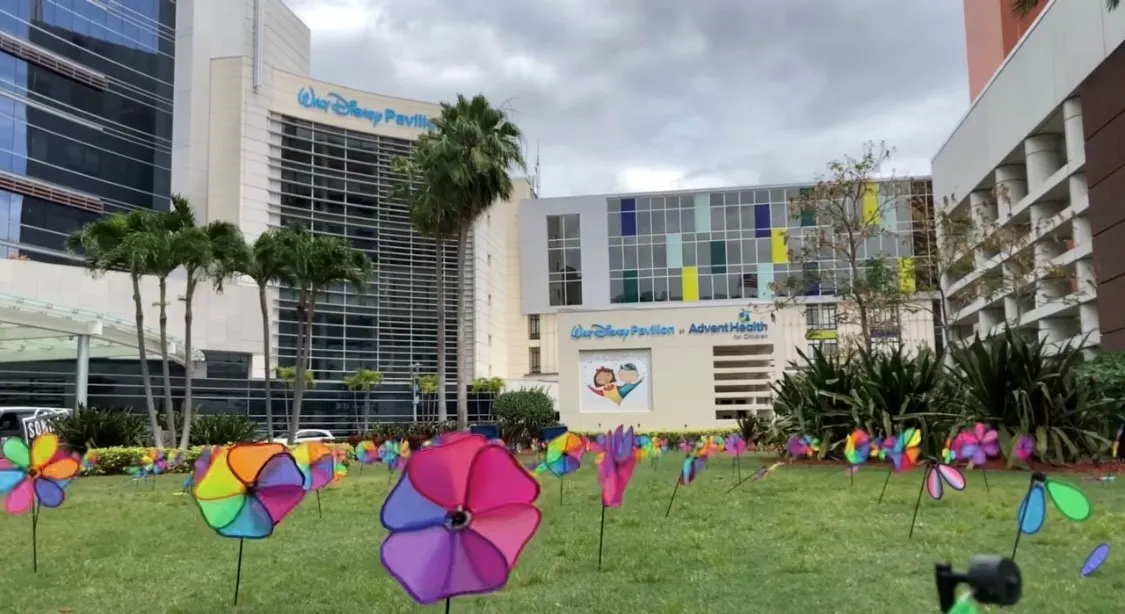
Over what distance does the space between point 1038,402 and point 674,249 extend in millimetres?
40504

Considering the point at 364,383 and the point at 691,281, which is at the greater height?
the point at 691,281

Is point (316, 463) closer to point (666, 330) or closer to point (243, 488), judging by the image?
point (243, 488)

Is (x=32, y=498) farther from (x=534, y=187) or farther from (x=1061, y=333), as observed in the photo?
(x=534, y=187)

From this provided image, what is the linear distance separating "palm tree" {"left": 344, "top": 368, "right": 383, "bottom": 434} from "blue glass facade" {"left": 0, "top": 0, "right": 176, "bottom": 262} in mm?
12576

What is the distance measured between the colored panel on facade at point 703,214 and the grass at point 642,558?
42.9 m

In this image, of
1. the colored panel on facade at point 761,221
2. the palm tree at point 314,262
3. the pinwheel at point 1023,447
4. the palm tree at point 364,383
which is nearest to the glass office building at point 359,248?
the palm tree at point 364,383

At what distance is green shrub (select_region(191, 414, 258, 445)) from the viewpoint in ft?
75.0

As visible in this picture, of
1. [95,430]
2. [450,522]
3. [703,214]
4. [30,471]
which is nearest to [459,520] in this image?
[450,522]

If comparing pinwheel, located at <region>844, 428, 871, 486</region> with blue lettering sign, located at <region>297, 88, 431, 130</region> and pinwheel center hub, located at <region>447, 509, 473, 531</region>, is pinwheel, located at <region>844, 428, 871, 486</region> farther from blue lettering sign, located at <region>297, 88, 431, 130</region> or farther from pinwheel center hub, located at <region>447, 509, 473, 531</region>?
blue lettering sign, located at <region>297, 88, 431, 130</region>

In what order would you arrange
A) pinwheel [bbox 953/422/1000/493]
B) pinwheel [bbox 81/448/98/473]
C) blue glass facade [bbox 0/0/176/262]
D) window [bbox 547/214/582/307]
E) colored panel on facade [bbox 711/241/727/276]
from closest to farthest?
pinwheel [bbox 953/422/1000/493] → pinwheel [bbox 81/448/98/473] → blue glass facade [bbox 0/0/176/262] → colored panel on facade [bbox 711/241/727/276] → window [bbox 547/214/582/307]

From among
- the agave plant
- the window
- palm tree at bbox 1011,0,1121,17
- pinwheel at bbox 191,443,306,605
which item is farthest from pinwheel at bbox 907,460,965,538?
the window

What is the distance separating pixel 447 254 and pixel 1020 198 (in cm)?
2970

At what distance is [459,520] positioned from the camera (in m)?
3.00

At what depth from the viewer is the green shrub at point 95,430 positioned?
20.5 m
